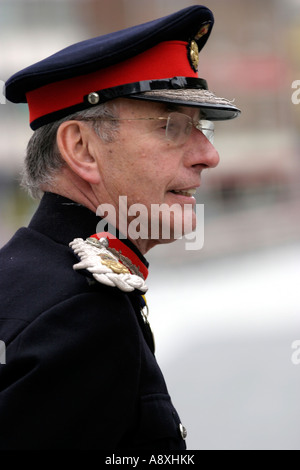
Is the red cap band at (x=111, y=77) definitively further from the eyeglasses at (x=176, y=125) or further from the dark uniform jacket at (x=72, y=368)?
the dark uniform jacket at (x=72, y=368)

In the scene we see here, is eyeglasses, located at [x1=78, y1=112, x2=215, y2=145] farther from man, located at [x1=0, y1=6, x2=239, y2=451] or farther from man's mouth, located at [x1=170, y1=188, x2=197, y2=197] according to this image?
man's mouth, located at [x1=170, y1=188, x2=197, y2=197]

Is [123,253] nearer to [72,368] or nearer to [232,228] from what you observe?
[72,368]

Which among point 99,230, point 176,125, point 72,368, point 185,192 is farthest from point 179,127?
point 72,368

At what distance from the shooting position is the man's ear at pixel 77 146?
1797 mm

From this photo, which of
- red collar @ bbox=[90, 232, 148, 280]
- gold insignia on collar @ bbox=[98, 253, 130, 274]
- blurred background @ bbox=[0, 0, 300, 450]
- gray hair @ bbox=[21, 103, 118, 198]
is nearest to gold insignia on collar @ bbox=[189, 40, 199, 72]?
gray hair @ bbox=[21, 103, 118, 198]

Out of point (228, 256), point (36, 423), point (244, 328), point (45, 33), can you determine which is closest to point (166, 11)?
point (45, 33)

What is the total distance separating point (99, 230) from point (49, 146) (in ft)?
0.89

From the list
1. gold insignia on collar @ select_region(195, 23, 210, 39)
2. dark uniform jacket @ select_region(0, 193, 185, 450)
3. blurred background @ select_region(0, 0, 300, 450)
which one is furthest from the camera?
blurred background @ select_region(0, 0, 300, 450)

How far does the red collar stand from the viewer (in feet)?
5.85

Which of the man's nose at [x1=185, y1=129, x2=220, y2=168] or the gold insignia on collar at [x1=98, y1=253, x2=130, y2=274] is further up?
the man's nose at [x1=185, y1=129, x2=220, y2=168]

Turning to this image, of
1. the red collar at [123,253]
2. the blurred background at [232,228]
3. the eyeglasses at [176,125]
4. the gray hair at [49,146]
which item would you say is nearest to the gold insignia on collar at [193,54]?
the eyeglasses at [176,125]

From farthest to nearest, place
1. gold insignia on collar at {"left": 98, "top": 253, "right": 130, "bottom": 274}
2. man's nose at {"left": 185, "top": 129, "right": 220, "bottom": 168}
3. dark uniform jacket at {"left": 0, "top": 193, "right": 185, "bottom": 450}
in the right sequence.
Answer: man's nose at {"left": 185, "top": 129, "right": 220, "bottom": 168}, gold insignia on collar at {"left": 98, "top": 253, "right": 130, "bottom": 274}, dark uniform jacket at {"left": 0, "top": 193, "right": 185, "bottom": 450}
